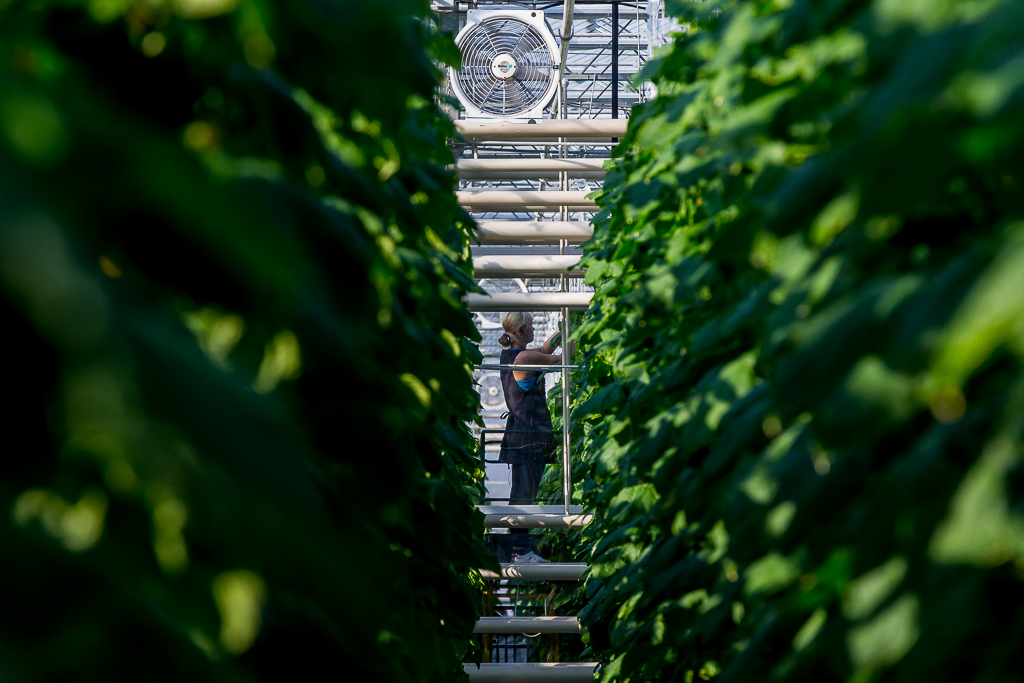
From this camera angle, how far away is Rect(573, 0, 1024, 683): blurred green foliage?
2.64 ft

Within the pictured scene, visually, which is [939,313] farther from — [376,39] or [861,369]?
[376,39]

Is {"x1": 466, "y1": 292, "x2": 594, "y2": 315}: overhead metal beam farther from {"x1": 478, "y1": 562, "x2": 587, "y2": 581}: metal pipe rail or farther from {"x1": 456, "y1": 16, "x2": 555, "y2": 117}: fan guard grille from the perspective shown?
{"x1": 456, "y1": 16, "x2": 555, "y2": 117}: fan guard grille

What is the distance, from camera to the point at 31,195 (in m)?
0.47

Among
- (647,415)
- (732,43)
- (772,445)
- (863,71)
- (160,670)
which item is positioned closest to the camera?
(160,670)

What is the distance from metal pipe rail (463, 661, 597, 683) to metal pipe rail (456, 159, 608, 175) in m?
3.14

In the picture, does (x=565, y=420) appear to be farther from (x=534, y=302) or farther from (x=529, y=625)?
(x=529, y=625)

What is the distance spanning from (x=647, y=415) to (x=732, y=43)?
115 centimetres

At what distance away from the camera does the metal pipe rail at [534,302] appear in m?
5.86

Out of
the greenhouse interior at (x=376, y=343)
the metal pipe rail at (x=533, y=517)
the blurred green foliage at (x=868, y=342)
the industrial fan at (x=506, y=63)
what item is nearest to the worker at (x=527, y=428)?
the metal pipe rail at (x=533, y=517)

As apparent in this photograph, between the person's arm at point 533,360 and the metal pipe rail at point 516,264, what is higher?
the metal pipe rail at point 516,264

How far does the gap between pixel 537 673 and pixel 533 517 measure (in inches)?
37.3

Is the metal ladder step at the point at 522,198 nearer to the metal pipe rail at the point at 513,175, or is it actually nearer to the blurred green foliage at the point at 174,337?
the metal pipe rail at the point at 513,175

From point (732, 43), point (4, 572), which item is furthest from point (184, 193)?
point (732, 43)

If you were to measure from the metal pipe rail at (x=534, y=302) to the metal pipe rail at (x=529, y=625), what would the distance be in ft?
6.20
